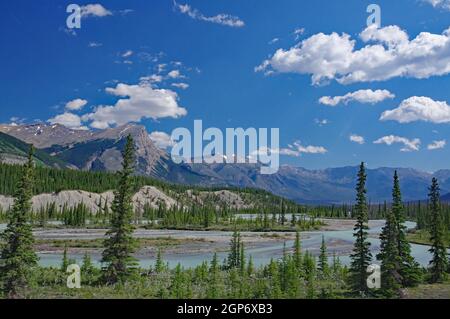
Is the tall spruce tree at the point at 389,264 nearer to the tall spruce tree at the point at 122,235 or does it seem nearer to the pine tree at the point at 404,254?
the pine tree at the point at 404,254

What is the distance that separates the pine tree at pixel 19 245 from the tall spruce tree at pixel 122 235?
300 inches

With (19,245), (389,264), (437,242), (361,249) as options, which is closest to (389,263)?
(389,264)

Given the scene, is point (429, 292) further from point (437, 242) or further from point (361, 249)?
point (437, 242)

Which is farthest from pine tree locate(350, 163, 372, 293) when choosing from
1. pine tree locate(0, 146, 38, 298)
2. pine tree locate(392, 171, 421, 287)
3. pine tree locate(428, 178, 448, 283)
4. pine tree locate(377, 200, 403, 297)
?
pine tree locate(0, 146, 38, 298)

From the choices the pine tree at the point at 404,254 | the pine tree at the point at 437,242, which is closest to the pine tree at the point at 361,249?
the pine tree at the point at 404,254

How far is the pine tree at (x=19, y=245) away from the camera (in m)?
31.2

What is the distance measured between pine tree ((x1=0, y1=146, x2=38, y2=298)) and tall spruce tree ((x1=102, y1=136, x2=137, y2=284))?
762 cm

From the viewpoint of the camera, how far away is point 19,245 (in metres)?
32.0

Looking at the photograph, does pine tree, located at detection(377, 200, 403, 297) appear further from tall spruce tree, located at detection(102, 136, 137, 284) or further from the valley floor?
tall spruce tree, located at detection(102, 136, 137, 284)
